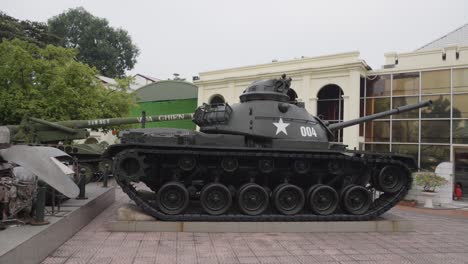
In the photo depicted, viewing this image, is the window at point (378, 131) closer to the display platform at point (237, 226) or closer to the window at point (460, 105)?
the window at point (460, 105)

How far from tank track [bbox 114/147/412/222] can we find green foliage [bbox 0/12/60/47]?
28126 mm

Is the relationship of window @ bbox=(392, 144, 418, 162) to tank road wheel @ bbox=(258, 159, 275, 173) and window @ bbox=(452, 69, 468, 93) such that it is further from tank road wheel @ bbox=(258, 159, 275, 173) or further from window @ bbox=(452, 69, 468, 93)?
tank road wheel @ bbox=(258, 159, 275, 173)

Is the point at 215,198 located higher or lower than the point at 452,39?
lower

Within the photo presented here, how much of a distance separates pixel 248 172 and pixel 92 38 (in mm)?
55152

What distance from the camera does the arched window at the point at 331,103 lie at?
21.5 meters

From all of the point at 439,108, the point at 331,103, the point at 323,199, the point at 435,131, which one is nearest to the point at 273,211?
the point at 323,199

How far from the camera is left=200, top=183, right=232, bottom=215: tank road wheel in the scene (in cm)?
850

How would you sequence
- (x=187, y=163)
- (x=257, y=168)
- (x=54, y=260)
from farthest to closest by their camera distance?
(x=257, y=168) → (x=187, y=163) → (x=54, y=260)

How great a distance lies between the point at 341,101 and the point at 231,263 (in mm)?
16858

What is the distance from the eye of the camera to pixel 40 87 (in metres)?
20.3

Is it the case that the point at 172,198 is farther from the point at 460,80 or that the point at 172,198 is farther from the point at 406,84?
the point at 460,80

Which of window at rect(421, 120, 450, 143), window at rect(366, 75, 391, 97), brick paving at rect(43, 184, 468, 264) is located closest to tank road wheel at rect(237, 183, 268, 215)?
brick paving at rect(43, 184, 468, 264)

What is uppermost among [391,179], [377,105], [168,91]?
[168,91]

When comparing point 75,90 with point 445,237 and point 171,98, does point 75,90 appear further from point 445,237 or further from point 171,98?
point 445,237
